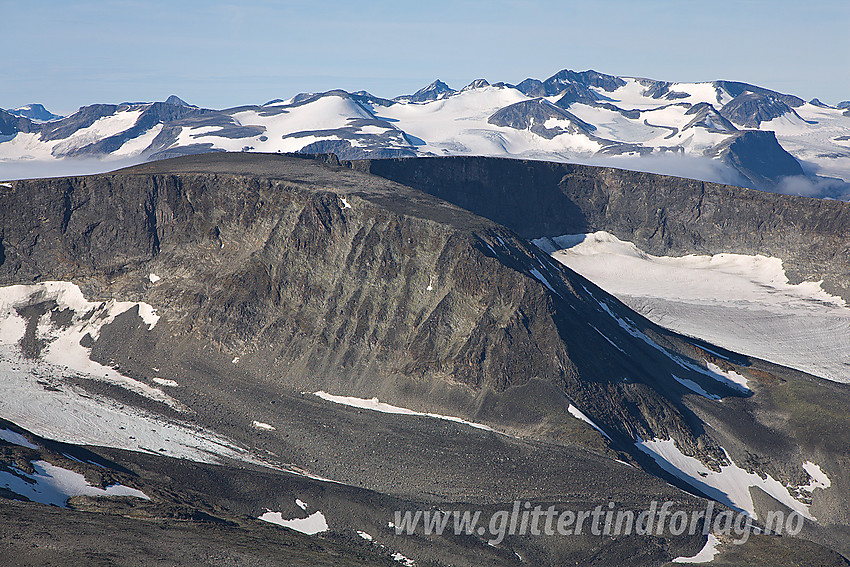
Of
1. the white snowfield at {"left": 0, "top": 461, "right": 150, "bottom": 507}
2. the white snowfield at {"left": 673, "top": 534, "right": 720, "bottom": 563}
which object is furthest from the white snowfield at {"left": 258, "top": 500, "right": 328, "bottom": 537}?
the white snowfield at {"left": 673, "top": 534, "right": 720, "bottom": 563}

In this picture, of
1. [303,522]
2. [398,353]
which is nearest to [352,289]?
[398,353]

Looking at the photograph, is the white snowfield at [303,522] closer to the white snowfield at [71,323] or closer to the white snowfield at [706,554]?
the white snowfield at [706,554]

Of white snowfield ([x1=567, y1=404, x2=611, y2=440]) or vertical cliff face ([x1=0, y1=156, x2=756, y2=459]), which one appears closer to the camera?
white snowfield ([x1=567, y1=404, x2=611, y2=440])

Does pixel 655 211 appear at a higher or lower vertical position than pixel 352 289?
higher

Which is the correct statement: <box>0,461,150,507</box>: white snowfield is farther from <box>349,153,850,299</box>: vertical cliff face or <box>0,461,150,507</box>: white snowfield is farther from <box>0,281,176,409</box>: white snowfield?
<box>349,153,850,299</box>: vertical cliff face

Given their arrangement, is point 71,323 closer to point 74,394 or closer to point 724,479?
point 74,394

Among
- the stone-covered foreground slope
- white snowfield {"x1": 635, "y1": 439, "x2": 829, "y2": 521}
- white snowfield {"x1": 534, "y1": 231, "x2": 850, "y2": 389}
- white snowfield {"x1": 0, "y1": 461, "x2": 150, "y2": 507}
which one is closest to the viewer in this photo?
white snowfield {"x1": 0, "y1": 461, "x2": 150, "y2": 507}

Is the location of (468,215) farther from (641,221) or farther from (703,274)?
(641,221)
